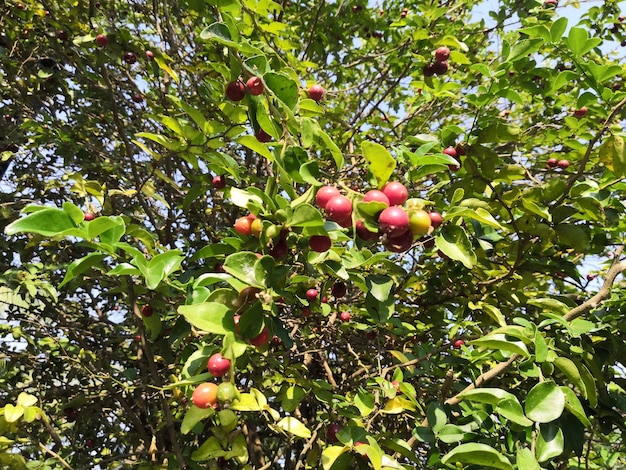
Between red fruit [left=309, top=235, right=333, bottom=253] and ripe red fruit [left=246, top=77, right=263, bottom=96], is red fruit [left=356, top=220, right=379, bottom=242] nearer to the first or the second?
red fruit [left=309, top=235, right=333, bottom=253]

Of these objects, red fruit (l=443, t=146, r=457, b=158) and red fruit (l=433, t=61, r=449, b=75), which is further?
red fruit (l=433, t=61, r=449, b=75)

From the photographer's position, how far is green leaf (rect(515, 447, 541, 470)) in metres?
1.10

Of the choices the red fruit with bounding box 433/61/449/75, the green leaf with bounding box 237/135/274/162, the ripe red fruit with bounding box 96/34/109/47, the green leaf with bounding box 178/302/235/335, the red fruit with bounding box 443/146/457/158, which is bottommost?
the green leaf with bounding box 178/302/235/335

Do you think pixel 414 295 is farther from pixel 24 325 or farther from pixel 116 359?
pixel 24 325

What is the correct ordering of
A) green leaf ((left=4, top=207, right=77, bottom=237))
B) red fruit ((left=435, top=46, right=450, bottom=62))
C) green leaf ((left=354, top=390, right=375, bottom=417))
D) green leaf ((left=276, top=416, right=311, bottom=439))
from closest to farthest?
green leaf ((left=4, top=207, right=77, bottom=237))
green leaf ((left=276, top=416, right=311, bottom=439))
green leaf ((left=354, top=390, right=375, bottom=417))
red fruit ((left=435, top=46, right=450, bottom=62))

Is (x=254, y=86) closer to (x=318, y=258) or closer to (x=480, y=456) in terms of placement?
(x=318, y=258)

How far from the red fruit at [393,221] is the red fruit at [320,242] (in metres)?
0.16

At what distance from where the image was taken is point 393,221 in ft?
3.43

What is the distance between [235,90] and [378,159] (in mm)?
592

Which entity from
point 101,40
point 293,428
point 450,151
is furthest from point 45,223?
point 101,40

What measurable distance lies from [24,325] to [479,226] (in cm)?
322

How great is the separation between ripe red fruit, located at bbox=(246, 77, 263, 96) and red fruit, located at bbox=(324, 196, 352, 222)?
0.43 metres

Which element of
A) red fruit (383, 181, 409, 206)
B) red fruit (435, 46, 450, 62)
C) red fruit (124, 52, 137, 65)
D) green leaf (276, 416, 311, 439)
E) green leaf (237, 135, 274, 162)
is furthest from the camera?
red fruit (124, 52, 137, 65)

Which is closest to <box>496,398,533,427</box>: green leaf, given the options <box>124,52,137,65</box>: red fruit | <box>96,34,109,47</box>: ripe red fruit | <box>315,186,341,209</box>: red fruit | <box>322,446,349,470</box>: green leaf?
<box>322,446,349,470</box>: green leaf
